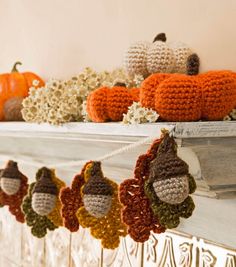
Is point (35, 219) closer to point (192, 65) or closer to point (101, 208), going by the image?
point (101, 208)

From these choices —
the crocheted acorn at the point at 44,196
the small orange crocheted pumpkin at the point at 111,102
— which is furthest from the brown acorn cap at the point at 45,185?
the small orange crocheted pumpkin at the point at 111,102

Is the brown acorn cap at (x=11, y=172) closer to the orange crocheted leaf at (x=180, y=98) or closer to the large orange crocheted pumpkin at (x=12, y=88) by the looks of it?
the large orange crocheted pumpkin at (x=12, y=88)

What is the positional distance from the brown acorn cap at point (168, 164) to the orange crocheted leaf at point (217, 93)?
8 centimetres

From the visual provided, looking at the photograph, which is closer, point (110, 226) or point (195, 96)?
point (195, 96)

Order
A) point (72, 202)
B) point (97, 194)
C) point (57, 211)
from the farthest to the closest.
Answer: point (57, 211), point (72, 202), point (97, 194)

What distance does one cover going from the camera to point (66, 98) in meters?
1.07

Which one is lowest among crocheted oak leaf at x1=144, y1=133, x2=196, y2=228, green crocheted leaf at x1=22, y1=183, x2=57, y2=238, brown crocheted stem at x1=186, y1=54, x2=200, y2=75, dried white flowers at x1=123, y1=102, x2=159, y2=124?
green crocheted leaf at x1=22, y1=183, x2=57, y2=238

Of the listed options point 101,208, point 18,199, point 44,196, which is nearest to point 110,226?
point 101,208

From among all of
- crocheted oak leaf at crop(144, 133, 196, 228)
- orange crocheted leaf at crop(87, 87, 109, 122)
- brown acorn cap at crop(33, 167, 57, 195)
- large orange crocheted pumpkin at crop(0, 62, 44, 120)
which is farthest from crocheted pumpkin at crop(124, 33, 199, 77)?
large orange crocheted pumpkin at crop(0, 62, 44, 120)

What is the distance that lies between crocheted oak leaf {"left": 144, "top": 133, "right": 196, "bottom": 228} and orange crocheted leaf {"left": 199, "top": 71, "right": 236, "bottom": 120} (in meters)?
0.08

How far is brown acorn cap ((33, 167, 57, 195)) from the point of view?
45.6 inches

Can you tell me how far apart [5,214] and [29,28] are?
68cm

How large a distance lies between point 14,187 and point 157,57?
23.3 inches

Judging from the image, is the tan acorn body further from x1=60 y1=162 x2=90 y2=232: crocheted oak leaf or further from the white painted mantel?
x1=60 y1=162 x2=90 y2=232: crocheted oak leaf
